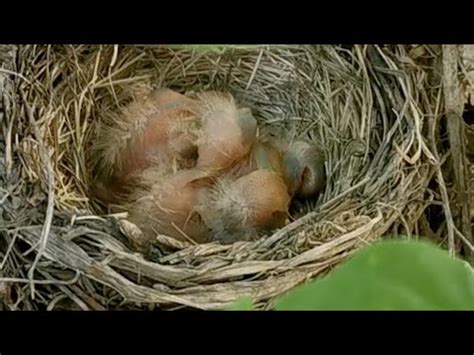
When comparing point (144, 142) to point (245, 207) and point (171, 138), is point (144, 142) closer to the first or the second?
point (171, 138)

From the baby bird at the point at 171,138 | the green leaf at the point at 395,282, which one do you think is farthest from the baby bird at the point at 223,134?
the green leaf at the point at 395,282

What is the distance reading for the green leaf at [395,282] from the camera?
0.24 meters

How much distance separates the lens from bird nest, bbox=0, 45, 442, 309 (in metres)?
0.75

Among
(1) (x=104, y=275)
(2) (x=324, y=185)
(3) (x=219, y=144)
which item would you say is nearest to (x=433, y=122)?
(2) (x=324, y=185)

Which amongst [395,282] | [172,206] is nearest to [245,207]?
[172,206]

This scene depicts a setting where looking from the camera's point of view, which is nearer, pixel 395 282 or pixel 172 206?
pixel 395 282

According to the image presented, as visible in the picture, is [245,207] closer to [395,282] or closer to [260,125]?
[260,125]

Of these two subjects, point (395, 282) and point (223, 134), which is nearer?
point (395, 282)

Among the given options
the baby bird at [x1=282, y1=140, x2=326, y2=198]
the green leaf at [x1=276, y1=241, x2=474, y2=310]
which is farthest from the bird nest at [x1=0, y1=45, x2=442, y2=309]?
the green leaf at [x1=276, y1=241, x2=474, y2=310]

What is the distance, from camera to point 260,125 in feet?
2.70

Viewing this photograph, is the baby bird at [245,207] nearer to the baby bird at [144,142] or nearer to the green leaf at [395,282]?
the baby bird at [144,142]

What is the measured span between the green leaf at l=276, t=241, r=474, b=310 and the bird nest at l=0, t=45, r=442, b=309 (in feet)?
1.41

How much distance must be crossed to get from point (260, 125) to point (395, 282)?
588 millimetres
